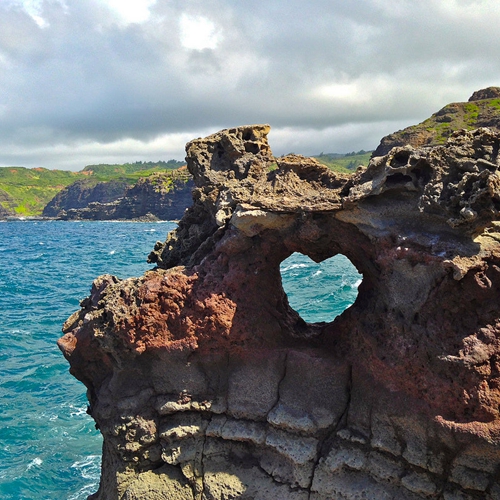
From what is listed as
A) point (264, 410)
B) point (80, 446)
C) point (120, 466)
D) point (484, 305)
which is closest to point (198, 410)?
point (264, 410)

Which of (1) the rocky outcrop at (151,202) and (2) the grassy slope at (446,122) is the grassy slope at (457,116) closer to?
(2) the grassy slope at (446,122)

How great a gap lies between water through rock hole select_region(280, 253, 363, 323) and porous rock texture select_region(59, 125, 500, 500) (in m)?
10.8

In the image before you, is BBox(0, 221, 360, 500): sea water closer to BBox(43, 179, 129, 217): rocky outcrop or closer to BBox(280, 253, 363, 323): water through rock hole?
BBox(280, 253, 363, 323): water through rock hole

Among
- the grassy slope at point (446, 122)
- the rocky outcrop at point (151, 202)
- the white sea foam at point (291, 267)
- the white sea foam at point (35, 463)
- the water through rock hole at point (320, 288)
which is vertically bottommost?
the white sea foam at point (35, 463)

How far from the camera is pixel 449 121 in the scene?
190 feet

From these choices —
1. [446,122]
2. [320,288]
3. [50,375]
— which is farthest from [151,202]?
[50,375]

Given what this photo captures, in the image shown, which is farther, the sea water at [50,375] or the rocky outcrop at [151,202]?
the rocky outcrop at [151,202]

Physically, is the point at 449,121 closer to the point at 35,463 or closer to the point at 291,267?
the point at 291,267

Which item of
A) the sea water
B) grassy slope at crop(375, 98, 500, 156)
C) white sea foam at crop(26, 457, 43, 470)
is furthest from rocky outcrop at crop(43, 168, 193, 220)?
white sea foam at crop(26, 457, 43, 470)

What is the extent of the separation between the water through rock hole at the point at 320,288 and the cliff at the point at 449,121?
24.1 meters

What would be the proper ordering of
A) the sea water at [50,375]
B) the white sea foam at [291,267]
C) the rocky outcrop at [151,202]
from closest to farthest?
the sea water at [50,375], the white sea foam at [291,267], the rocky outcrop at [151,202]

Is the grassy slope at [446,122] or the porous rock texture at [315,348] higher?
the grassy slope at [446,122]

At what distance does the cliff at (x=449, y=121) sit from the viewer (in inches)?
2053

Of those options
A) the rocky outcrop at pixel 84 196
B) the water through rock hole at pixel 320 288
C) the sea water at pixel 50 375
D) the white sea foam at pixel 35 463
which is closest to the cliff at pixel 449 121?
the water through rock hole at pixel 320 288
